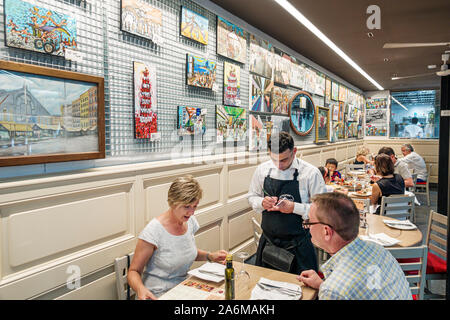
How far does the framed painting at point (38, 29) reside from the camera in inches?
68.4

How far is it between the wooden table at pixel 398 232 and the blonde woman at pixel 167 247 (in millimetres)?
1936

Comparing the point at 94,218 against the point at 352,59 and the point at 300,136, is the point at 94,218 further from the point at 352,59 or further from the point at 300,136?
the point at 352,59

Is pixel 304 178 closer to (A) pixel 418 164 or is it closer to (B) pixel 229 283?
(B) pixel 229 283

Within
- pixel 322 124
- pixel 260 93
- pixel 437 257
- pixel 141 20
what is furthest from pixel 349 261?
pixel 322 124

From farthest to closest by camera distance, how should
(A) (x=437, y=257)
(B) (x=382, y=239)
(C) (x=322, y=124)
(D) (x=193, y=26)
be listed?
(C) (x=322, y=124) → (A) (x=437, y=257) → (D) (x=193, y=26) → (B) (x=382, y=239)

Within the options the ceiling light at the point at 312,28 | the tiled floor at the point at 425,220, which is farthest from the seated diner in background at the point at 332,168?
the ceiling light at the point at 312,28

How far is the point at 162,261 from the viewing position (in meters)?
2.20

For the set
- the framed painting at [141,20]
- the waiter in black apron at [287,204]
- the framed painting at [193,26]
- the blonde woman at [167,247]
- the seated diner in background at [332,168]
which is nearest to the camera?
the blonde woman at [167,247]

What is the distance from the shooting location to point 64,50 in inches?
79.4

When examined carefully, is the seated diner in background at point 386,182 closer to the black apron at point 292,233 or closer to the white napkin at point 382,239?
the white napkin at point 382,239

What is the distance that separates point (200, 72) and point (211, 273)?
2151 mm

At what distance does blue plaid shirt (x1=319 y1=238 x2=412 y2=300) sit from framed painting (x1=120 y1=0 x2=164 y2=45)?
A: 7.50 feet

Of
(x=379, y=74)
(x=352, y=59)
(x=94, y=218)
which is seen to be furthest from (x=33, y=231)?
(x=379, y=74)

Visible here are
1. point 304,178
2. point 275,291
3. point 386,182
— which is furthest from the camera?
point 386,182
